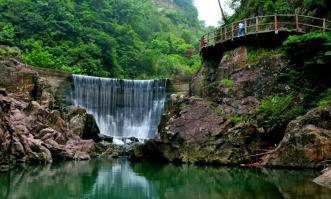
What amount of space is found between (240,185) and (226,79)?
1170cm

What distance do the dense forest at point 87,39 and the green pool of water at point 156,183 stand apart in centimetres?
2482

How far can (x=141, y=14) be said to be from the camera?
7150 centimetres

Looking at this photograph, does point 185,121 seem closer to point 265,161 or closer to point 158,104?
point 265,161

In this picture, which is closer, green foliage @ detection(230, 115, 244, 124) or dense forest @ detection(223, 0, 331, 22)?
green foliage @ detection(230, 115, 244, 124)

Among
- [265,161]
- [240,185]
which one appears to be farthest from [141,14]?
[240,185]

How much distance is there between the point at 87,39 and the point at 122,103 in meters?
16.8

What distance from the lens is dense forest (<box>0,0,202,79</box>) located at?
144 ft

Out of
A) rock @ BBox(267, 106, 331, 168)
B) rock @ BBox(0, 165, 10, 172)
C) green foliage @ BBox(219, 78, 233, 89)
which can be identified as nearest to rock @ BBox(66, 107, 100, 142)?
rock @ BBox(0, 165, 10, 172)

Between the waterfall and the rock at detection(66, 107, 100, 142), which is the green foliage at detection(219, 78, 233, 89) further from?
the waterfall

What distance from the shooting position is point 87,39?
49.7 m

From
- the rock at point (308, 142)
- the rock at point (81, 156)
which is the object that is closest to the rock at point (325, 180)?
the rock at point (308, 142)

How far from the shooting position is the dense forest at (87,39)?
43.8 m

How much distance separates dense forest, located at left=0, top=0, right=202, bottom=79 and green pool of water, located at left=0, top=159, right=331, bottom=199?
2482cm

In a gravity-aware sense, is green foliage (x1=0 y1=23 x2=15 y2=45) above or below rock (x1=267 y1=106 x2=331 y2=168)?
above
